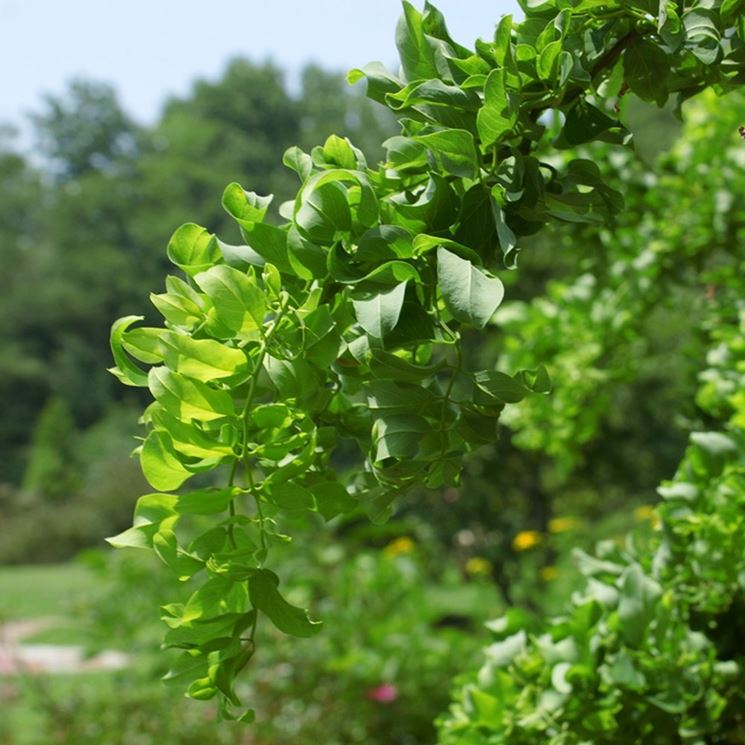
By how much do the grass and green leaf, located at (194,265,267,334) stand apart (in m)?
11.6

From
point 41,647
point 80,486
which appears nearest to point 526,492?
point 41,647

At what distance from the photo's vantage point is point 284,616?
0.61 metres

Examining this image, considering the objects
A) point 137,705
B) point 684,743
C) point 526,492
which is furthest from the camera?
point 526,492

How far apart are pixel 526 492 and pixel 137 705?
454 cm

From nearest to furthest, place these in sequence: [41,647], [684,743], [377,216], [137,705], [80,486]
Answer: [377,216] → [684,743] → [137,705] → [41,647] → [80,486]

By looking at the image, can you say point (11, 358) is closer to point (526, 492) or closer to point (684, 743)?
point (526, 492)

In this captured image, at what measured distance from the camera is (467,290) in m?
0.53

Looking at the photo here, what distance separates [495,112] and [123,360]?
Answer: 0.87ft

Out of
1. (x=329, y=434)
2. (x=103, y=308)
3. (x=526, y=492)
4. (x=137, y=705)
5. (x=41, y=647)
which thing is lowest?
Answer: (x=41, y=647)

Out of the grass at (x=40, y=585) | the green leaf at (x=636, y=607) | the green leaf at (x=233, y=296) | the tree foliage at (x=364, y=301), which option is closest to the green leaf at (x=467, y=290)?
the tree foliage at (x=364, y=301)

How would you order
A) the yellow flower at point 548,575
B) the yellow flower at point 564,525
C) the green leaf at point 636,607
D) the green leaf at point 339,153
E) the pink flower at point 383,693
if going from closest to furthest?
1. the green leaf at point 339,153
2. the green leaf at point 636,607
3. the pink flower at point 383,693
4. the yellow flower at point 548,575
5. the yellow flower at point 564,525

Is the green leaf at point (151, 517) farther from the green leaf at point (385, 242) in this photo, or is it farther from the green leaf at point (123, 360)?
the green leaf at point (385, 242)

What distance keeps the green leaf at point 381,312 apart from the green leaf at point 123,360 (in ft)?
0.45

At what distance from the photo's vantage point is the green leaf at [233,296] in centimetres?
56
